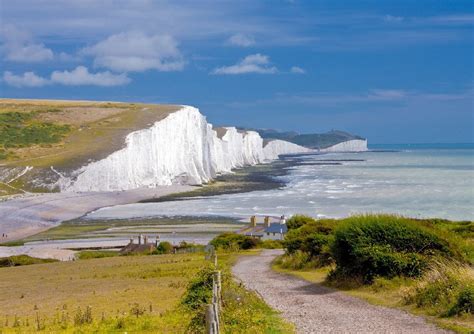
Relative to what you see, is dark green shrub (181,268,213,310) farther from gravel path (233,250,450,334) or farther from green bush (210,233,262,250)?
green bush (210,233,262,250)

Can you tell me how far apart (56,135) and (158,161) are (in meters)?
19.6

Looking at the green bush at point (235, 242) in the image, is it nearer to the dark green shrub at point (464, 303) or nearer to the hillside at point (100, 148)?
the dark green shrub at point (464, 303)

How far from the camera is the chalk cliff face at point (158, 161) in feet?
339

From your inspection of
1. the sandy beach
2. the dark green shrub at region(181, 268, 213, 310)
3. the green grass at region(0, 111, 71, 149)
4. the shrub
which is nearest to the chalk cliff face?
the sandy beach

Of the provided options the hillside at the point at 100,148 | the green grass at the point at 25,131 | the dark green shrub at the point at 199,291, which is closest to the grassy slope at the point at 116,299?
the dark green shrub at the point at 199,291

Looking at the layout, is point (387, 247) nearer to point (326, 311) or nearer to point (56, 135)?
point (326, 311)

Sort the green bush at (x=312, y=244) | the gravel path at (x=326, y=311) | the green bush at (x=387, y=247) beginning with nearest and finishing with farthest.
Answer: the gravel path at (x=326, y=311)
the green bush at (x=387, y=247)
the green bush at (x=312, y=244)

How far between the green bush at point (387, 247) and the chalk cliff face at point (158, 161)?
79310mm

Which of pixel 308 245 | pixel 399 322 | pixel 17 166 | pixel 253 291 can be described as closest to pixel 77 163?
pixel 17 166

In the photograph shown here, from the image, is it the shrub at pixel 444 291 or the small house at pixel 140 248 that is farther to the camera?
the small house at pixel 140 248

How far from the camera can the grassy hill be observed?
329 ft

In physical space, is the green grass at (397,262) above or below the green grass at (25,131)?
below

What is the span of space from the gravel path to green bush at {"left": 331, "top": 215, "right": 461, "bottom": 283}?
1191 mm

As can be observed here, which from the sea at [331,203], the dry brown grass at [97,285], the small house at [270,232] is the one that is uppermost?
the dry brown grass at [97,285]
